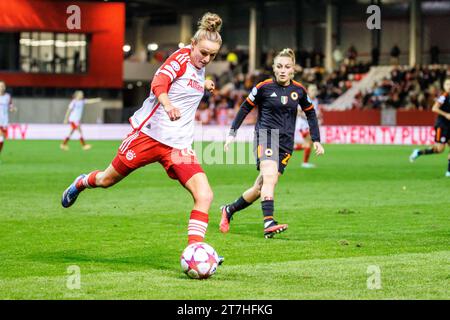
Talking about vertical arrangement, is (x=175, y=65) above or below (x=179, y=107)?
above

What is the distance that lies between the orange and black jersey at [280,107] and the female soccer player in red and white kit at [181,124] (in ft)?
9.83

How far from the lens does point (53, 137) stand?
49.2 metres

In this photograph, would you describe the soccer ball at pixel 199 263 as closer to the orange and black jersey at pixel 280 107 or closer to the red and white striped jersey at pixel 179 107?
the red and white striped jersey at pixel 179 107

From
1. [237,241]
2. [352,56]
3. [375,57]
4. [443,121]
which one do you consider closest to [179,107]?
[237,241]

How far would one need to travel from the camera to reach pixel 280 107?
42.9ft

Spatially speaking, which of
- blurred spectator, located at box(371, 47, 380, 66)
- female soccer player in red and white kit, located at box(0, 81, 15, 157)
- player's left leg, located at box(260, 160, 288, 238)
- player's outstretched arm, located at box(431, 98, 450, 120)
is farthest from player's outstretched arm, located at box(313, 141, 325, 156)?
blurred spectator, located at box(371, 47, 380, 66)

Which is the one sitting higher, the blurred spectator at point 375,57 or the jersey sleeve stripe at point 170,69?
the blurred spectator at point 375,57

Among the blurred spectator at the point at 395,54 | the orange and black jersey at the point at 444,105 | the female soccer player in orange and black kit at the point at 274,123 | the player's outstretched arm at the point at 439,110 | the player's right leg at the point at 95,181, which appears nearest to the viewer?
the player's right leg at the point at 95,181

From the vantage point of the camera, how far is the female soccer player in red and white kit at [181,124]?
31.3 feet

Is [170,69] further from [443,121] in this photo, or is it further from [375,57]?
[375,57]

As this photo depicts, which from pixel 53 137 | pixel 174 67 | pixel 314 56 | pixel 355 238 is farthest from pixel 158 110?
pixel 314 56

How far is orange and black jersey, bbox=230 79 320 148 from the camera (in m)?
13.1

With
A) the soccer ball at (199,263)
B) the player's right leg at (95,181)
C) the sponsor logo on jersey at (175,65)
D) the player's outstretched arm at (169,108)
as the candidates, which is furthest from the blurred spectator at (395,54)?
the soccer ball at (199,263)

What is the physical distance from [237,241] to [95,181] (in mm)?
2130
